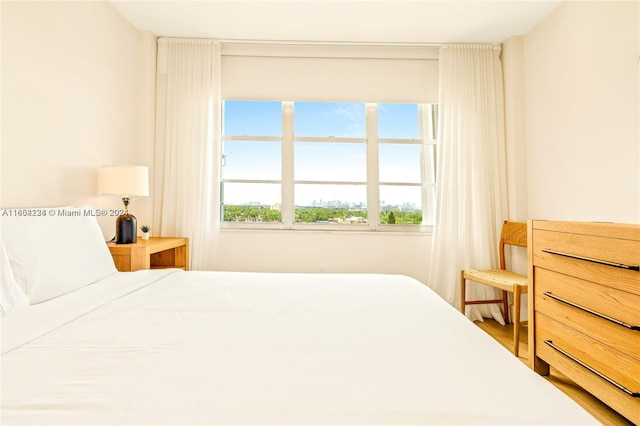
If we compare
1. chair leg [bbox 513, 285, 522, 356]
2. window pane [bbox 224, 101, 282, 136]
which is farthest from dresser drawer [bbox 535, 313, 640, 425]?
window pane [bbox 224, 101, 282, 136]

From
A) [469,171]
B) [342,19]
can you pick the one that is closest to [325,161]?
[342,19]

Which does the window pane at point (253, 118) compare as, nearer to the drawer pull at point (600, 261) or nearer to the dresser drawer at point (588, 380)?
the drawer pull at point (600, 261)

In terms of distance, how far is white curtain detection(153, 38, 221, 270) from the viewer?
10.8 ft

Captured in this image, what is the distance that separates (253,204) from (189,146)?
0.82 meters

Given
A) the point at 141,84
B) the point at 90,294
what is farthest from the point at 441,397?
the point at 141,84

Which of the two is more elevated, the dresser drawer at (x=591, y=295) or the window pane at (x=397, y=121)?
the window pane at (x=397, y=121)

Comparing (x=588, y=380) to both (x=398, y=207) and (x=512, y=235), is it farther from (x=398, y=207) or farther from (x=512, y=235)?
(x=398, y=207)

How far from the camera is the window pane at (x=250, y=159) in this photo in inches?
140

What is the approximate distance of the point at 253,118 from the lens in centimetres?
356

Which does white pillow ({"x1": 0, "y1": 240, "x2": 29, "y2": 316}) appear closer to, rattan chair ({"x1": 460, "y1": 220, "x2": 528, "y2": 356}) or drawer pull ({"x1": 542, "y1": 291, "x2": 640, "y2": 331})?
drawer pull ({"x1": 542, "y1": 291, "x2": 640, "y2": 331})

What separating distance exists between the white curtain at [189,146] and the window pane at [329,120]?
82 cm

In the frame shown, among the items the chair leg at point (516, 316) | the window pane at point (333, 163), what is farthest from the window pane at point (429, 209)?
the chair leg at point (516, 316)

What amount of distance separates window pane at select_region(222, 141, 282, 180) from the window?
0.01 metres

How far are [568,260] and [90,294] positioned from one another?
7.82 feet
